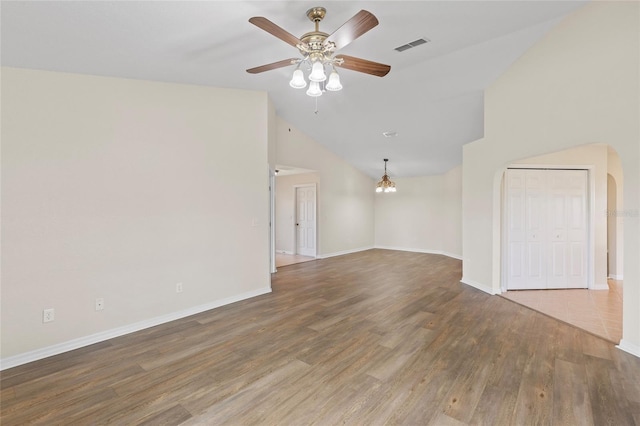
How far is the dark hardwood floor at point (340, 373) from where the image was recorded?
6.68ft

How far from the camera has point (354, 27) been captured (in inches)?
83.7

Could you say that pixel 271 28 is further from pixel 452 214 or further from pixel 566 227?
pixel 452 214

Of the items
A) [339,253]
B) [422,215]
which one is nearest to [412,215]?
[422,215]

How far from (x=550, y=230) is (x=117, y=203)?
262 inches

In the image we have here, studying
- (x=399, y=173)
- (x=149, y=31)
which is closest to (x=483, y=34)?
(x=149, y=31)

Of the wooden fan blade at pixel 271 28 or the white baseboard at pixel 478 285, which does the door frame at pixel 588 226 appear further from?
the wooden fan blade at pixel 271 28

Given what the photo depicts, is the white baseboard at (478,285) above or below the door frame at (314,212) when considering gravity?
below

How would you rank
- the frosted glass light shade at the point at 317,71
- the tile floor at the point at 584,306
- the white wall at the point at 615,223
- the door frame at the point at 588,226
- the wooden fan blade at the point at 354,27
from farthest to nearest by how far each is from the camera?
the white wall at the point at 615,223 → the door frame at the point at 588,226 → the tile floor at the point at 584,306 → the frosted glass light shade at the point at 317,71 → the wooden fan blade at the point at 354,27

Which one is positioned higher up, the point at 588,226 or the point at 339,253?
the point at 588,226

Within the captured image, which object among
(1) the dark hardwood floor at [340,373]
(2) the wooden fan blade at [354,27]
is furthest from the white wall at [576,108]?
(2) the wooden fan blade at [354,27]

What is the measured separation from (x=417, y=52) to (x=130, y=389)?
4565 millimetres

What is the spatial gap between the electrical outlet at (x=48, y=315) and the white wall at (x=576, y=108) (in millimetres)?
5806

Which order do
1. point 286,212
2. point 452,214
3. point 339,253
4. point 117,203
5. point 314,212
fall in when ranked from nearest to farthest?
1. point 117,203
2. point 314,212
3. point 452,214
4. point 339,253
5. point 286,212

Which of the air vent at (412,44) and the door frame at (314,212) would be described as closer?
the air vent at (412,44)
